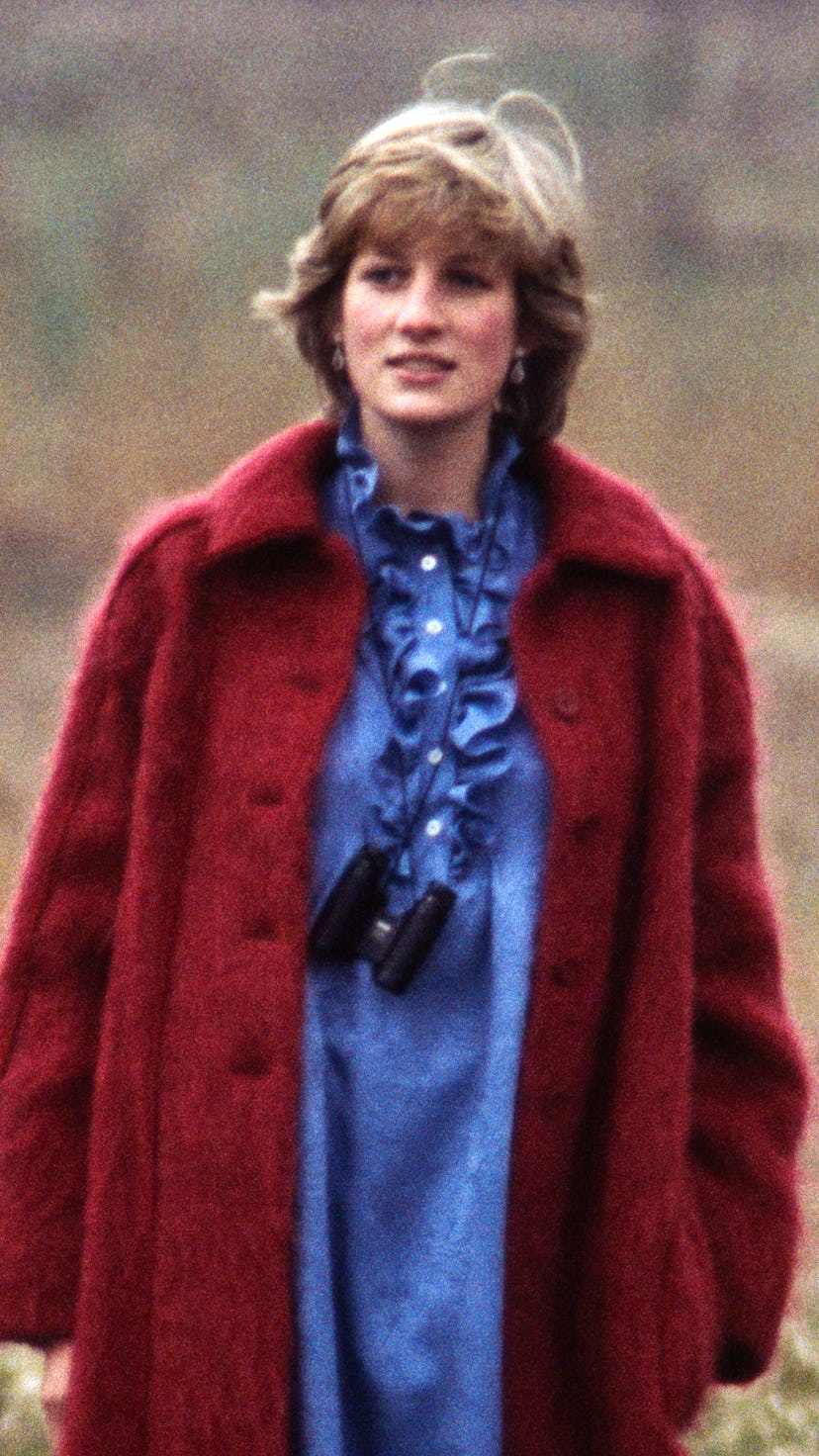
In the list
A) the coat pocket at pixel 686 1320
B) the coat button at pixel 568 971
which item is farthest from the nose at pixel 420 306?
the coat pocket at pixel 686 1320

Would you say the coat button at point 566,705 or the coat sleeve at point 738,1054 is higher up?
the coat button at point 566,705

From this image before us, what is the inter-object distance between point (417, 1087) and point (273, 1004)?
0.55ft

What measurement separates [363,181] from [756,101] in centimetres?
340

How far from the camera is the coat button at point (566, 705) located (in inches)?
94.3

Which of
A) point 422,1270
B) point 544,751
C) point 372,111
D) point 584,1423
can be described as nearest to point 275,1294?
point 422,1270

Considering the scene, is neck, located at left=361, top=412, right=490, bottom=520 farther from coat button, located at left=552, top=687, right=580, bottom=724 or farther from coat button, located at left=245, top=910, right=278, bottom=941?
coat button, located at left=245, top=910, right=278, bottom=941

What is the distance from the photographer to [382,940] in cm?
231

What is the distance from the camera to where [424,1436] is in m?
2.38

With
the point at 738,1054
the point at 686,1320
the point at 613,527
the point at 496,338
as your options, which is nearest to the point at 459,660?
the point at 613,527

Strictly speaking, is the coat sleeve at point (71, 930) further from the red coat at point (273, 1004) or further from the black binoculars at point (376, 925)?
the black binoculars at point (376, 925)

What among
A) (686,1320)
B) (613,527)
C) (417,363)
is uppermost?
(417,363)

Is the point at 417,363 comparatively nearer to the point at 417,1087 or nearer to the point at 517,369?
the point at 517,369

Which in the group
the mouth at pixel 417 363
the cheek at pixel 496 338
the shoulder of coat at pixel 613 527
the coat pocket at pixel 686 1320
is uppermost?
the cheek at pixel 496 338

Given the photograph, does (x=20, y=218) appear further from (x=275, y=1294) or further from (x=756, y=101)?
(x=275, y=1294)
